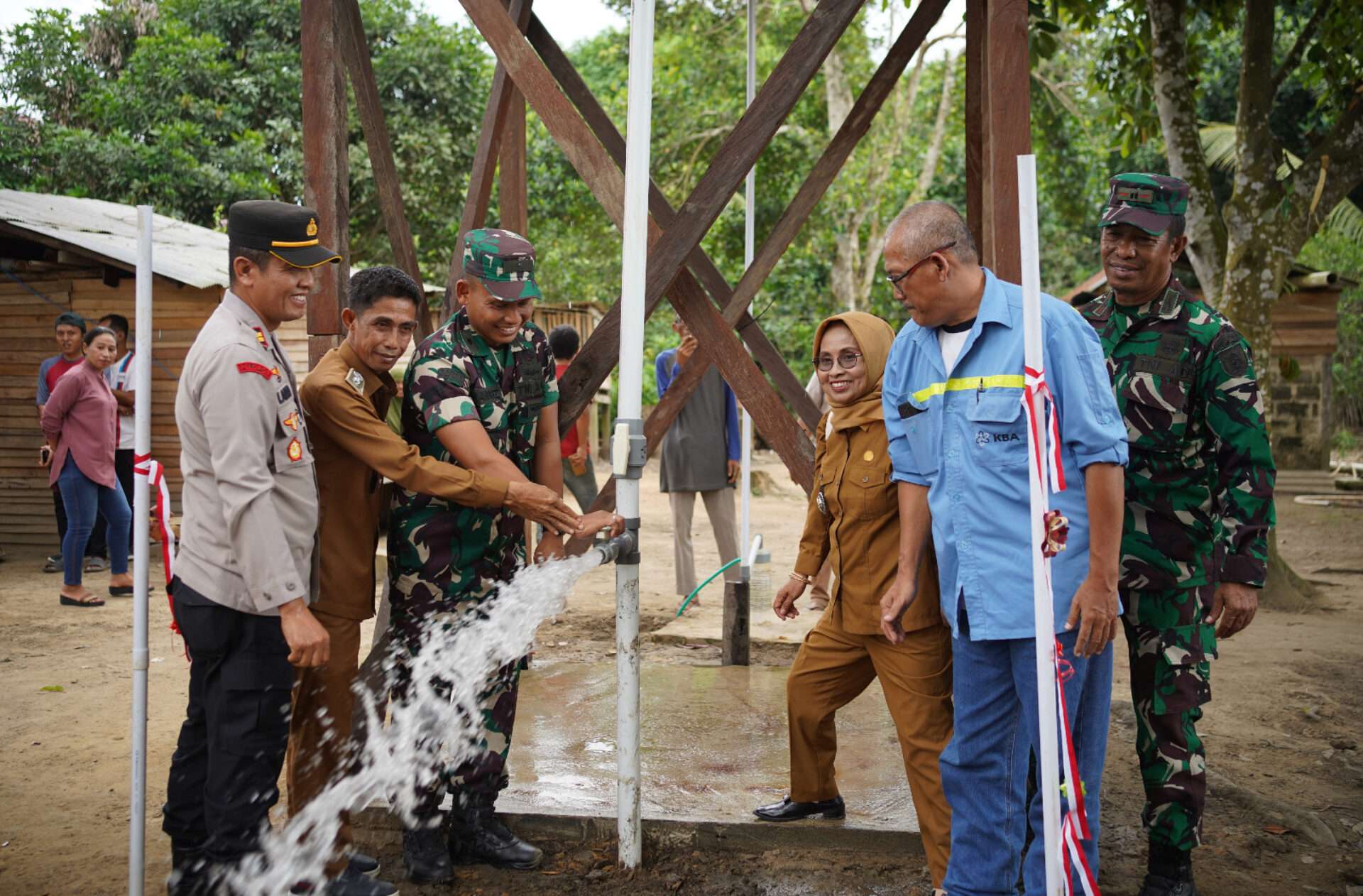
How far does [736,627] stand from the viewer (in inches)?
223

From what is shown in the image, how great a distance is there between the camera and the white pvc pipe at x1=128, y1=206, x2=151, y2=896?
2.88 meters

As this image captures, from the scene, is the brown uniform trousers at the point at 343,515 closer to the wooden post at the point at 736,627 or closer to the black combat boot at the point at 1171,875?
the black combat boot at the point at 1171,875

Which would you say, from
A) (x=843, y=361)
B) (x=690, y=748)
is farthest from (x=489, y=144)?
(x=690, y=748)

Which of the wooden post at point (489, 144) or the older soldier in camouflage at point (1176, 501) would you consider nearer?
the older soldier in camouflage at point (1176, 501)

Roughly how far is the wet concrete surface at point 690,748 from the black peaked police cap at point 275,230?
188 centimetres

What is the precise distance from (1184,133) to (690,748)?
587 centimetres

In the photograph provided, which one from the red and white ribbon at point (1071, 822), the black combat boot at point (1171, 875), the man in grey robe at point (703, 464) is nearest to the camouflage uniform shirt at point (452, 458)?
the red and white ribbon at point (1071, 822)

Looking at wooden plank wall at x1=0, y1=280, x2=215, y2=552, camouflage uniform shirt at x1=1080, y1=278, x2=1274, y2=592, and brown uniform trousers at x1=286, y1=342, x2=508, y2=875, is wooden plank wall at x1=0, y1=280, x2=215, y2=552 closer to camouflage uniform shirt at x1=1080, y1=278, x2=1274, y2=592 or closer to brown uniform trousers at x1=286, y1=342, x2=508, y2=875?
brown uniform trousers at x1=286, y1=342, x2=508, y2=875

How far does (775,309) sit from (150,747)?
16275 mm

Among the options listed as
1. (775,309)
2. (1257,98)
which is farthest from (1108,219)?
(775,309)

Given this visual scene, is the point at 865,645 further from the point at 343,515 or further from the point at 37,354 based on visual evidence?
the point at 37,354

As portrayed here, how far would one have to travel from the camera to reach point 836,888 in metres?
3.27

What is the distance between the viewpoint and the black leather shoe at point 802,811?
3.53m

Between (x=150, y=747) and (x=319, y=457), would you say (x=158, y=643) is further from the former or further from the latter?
(x=319, y=457)
